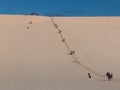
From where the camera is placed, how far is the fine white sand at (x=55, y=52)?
21.8 meters

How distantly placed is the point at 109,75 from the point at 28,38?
12.8 meters

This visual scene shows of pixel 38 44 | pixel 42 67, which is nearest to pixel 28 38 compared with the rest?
pixel 38 44

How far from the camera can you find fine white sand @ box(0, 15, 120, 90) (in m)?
21.8

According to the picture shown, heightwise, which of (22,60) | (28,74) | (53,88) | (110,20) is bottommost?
(53,88)

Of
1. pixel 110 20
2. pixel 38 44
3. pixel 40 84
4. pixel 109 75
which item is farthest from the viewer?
pixel 110 20

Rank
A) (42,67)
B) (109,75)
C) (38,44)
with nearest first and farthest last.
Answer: (109,75) → (42,67) → (38,44)

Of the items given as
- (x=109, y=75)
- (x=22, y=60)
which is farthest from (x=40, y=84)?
(x=22, y=60)

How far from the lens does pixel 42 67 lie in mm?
27203

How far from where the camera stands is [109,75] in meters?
22.8

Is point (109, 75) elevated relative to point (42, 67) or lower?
lower

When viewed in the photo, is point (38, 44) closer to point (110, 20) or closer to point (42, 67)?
point (42, 67)

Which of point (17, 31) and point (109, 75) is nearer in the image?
point (109, 75)

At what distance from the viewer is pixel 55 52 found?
31234 millimetres

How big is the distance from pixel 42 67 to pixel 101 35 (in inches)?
413
